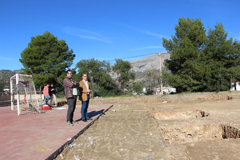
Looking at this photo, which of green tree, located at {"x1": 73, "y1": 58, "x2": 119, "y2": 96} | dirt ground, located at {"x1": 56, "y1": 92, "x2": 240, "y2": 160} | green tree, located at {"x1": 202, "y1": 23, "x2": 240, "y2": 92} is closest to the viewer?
dirt ground, located at {"x1": 56, "y1": 92, "x2": 240, "y2": 160}

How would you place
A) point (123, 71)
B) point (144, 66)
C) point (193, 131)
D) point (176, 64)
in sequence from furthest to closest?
1. point (144, 66)
2. point (123, 71)
3. point (176, 64)
4. point (193, 131)

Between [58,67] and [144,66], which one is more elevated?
[144,66]

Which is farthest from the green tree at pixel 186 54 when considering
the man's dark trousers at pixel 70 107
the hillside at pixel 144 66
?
the man's dark trousers at pixel 70 107

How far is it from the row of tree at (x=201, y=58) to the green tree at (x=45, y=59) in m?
16.1

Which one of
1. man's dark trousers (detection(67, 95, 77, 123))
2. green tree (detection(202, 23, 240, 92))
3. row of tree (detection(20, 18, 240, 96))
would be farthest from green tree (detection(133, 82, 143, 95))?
man's dark trousers (detection(67, 95, 77, 123))

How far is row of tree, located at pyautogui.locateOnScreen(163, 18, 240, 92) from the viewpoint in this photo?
20859 millimetres

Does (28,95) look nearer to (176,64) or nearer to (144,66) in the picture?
(176,64)

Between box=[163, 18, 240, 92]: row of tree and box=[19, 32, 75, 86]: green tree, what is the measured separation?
16.1 metres

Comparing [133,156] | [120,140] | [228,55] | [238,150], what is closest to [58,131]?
[120,140]

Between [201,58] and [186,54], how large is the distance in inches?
91.8

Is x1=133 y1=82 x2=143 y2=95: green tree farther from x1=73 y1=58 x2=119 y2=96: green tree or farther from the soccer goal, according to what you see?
the soccer goal

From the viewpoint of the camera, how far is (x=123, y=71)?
88.4 feet

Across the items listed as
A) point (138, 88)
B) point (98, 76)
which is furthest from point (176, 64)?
point (98, 76)

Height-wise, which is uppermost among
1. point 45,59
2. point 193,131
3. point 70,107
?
point 45,59
